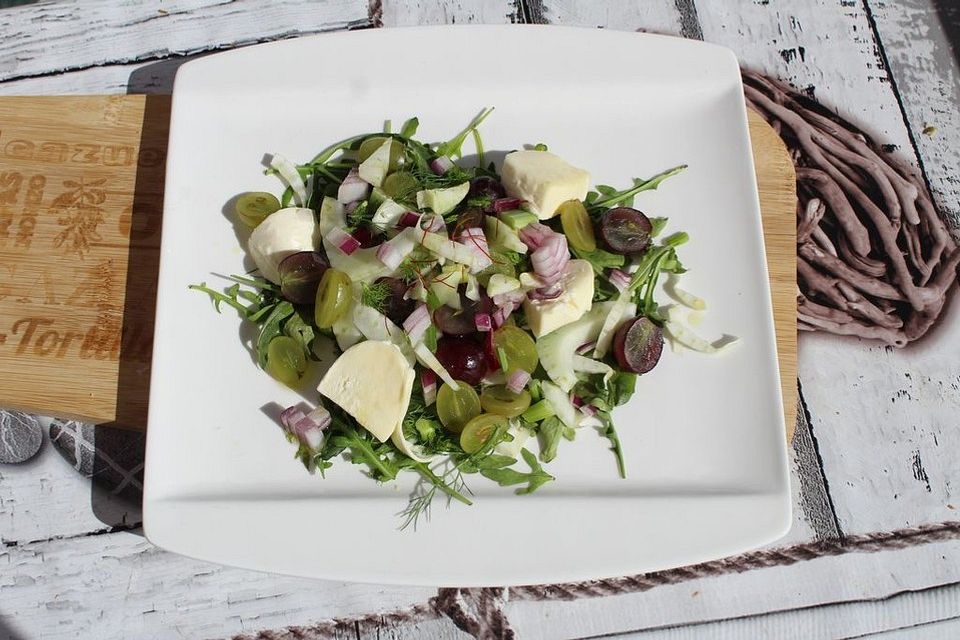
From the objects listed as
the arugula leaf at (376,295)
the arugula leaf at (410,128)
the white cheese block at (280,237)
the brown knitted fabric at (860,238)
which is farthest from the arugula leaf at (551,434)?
the brown knitted fabric at (860,238)

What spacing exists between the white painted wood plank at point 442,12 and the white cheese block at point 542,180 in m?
0.82

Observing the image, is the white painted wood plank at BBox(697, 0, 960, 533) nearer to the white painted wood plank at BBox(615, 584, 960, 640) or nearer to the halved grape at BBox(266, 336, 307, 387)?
the white painted wood plank at BBox(615, 584, 960, 640)

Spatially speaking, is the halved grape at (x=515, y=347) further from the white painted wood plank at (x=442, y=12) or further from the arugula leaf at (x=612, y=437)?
the white painted wood plank at (x=442, y=12)

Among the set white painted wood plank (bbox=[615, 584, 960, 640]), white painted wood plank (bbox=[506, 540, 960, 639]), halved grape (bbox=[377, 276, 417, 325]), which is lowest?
white painted wood plank (bbox=[615, 584, 960, 640])

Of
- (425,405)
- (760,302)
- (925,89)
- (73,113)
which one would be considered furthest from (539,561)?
(925,89)

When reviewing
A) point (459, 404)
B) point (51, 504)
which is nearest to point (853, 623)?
point (459, 404)

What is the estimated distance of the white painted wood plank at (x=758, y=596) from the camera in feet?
6.22

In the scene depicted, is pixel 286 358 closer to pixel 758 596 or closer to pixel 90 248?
pixel 90 248

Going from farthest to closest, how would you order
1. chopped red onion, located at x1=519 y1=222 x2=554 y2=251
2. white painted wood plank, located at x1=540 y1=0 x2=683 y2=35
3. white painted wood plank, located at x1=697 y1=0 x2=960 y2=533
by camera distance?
white painted wood plank, located at x1=540 y1=0 x2=683 y2=35
white painted wood plank, located at x1=697 y1=0 x2=960 y2=533
chopped red onion, located at x1=519 y1=222 x2=554 y2=251

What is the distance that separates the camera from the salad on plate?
1.59 metres

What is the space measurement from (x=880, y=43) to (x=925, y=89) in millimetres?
204

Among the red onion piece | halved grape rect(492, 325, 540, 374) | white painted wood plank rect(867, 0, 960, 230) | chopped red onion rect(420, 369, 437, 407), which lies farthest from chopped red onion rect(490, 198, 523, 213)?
white painted wood plank rect(867, 0, 960, 230)

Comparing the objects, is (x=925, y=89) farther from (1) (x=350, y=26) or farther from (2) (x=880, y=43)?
(1) (x=350, y=26)

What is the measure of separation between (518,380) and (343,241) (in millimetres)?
492
